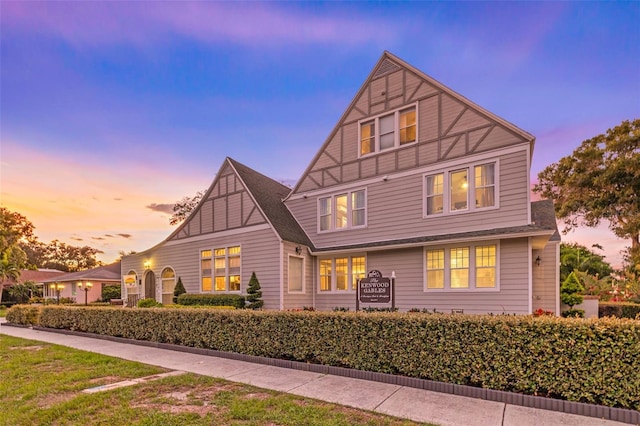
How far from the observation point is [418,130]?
12.5 m

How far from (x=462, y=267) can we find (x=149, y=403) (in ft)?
31.7

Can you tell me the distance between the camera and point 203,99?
16969mm

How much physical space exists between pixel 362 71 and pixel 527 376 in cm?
1540

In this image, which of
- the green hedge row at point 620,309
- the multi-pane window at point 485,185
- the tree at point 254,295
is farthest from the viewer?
the green hedge row at point 620,309

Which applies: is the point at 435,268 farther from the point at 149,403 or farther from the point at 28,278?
the point at 28,278

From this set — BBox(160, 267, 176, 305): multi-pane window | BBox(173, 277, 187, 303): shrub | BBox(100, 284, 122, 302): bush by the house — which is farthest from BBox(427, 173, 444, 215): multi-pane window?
BBox(100, 284, 122, 302): bush by the house

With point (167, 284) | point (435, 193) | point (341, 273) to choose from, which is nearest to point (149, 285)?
point (167, 284)

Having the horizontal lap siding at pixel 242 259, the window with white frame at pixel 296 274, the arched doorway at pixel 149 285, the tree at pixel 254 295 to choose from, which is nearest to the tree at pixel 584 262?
the window with white frame at pixel 296 274

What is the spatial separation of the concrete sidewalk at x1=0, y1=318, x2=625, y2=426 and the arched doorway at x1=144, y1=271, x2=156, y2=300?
11.2 m

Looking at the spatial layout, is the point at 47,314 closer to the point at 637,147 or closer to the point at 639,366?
the point at 639,366

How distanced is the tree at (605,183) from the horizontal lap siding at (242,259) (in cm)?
2166

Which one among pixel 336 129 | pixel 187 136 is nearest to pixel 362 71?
pixel 336 129

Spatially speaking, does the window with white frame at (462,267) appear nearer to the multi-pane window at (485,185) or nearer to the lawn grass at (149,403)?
the multi-pane window at (485,185)

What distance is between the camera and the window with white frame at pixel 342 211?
13703 mm
